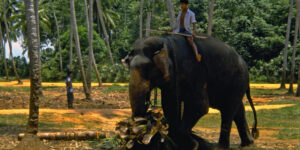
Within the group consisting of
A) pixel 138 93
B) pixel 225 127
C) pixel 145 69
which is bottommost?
pixel 225 127

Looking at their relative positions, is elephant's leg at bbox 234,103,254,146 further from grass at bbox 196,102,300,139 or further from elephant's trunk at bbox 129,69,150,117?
grass at bbox 196,102,300,139

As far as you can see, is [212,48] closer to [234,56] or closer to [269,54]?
[234,56]

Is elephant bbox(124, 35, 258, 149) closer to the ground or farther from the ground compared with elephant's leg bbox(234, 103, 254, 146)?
farther from the ground

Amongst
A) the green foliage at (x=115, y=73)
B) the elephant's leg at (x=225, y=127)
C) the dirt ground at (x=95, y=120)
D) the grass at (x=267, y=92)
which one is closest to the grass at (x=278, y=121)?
the dirt ground at (x=95, y=120)

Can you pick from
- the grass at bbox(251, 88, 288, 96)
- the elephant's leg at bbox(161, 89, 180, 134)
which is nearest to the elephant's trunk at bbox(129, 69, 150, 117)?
the elephant's leg at bbox(161, 89, 180, 134)

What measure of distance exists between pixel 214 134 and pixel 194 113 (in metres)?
5.09

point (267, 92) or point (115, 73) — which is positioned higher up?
point (115, 73)

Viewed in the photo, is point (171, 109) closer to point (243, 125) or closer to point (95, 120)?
point (243, 125)

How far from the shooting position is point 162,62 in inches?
240

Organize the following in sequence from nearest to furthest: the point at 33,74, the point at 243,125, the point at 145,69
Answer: the point at 145,69 < the point at 243,125 < the point at 33,74

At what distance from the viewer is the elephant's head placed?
5.77 m

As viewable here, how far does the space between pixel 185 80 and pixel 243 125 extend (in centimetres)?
257

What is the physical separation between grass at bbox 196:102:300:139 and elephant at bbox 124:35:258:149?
4496mm

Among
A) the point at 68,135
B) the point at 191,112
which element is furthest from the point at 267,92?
the point at 191,112
